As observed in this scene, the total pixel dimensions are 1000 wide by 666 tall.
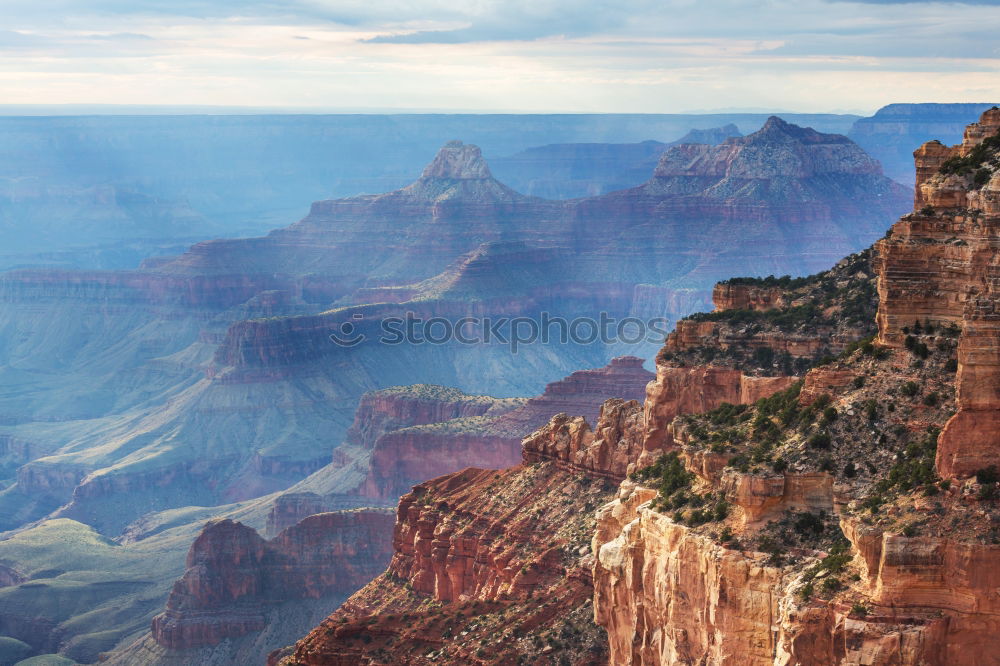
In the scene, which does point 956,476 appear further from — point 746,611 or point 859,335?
point 859,335

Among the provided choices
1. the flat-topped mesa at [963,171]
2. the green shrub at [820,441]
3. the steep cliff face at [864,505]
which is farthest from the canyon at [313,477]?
the flat-topped mesa at [963,171]

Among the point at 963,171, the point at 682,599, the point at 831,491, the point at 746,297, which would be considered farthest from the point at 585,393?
the point at 831,491

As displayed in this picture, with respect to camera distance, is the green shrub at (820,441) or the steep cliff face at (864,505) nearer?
the steep cliff face at (864,505)

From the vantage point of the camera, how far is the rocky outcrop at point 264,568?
103m

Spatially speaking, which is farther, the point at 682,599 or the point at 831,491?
the point at 682,599

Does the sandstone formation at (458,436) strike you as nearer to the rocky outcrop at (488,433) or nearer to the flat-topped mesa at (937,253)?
the rocky outcrop at (488,433)

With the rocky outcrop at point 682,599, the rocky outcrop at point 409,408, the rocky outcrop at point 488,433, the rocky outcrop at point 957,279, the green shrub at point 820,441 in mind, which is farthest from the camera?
the rocky outcrop at point 409,408

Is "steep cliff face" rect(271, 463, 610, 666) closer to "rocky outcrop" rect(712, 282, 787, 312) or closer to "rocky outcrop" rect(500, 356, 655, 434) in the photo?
"rocky outcrop" rect(712, 282, 787, 312)

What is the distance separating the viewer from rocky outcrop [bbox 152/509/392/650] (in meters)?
103

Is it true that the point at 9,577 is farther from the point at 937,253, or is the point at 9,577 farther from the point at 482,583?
the point at 937,253

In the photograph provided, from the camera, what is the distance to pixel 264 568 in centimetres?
10525

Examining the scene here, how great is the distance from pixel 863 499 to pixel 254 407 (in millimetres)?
160670

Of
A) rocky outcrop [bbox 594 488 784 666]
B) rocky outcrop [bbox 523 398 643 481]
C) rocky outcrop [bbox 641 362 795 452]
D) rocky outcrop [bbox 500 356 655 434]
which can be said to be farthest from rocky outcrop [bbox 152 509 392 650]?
rocky outcrop [bbox 594 488 784 666]

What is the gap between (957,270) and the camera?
1451 inches
